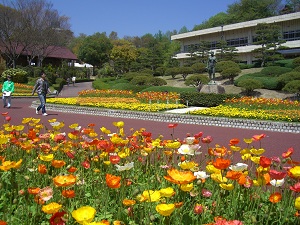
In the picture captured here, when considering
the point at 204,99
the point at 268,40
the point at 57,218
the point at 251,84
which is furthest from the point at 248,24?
the point at 57,218

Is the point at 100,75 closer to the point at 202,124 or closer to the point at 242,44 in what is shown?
the point at 242,44

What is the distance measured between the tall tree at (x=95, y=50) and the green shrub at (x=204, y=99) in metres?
41.5

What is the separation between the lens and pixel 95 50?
5653 cm

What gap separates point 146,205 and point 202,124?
946 centimetres

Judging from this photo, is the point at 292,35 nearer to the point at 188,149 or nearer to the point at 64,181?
the point at 188,149

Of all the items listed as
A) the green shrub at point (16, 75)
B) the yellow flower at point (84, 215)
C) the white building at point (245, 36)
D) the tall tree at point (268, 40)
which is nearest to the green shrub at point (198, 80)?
the tall tree at point (268, 40)

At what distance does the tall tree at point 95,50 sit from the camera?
56656 millimetres

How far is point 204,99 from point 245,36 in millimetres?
27816

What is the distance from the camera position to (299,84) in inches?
785

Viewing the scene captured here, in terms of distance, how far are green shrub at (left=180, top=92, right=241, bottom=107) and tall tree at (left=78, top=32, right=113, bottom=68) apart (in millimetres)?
41510

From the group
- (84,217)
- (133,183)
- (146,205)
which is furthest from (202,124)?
(84,217)


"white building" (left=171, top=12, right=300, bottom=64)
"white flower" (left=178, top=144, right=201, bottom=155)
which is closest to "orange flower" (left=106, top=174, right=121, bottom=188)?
"white flower" (left=178, top=144, right=201, bottom=155)

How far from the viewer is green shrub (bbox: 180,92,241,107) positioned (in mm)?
16562

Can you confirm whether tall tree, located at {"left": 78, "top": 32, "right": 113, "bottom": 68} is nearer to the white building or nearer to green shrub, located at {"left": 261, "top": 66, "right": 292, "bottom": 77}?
the white building
